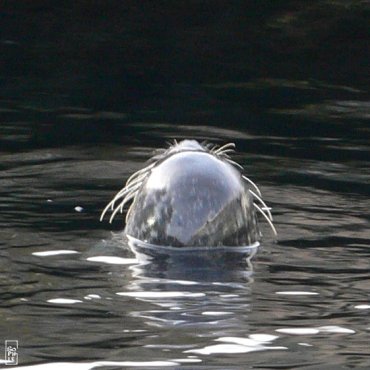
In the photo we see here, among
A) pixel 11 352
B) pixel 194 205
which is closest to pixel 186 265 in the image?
pixel 194 205

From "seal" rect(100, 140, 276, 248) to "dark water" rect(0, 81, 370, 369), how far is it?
189mm

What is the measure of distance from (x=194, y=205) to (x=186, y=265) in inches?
18.5

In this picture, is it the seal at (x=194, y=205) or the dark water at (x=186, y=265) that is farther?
the seal at (x=194, y=205)

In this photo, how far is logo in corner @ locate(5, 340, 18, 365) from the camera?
657 cm

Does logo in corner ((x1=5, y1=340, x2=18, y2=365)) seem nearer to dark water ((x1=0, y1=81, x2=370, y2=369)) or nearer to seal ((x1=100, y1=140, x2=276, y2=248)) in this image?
dark water ((x1=0, y1=81, x2=370, y2=369))

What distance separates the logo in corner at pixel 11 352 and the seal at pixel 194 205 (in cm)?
220

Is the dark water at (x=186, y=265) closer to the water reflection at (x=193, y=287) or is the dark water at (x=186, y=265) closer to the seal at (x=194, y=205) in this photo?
the water reflection at (x=193, y=287)

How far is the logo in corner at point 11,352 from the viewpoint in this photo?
6575 mm

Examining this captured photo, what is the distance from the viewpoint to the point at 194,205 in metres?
8.92

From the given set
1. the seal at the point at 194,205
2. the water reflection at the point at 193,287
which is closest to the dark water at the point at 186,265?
the water reflection at the point at 193,287

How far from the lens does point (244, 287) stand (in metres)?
8.09

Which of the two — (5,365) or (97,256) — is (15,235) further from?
(5,365)

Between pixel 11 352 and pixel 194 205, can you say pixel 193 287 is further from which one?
pixel 11 352

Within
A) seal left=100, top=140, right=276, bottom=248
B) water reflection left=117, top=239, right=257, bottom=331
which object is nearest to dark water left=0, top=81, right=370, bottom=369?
water reflection left=117, top=239, right=257, bottom=331
